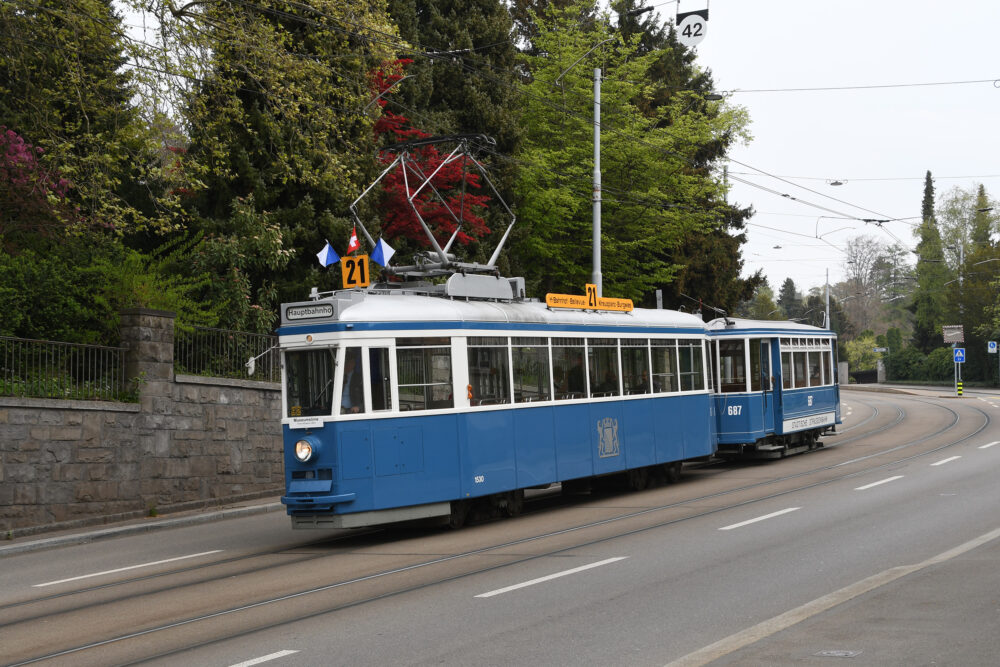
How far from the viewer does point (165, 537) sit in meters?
15.1

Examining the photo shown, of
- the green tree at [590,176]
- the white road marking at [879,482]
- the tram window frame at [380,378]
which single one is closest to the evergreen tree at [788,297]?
the green tree at [590,176]

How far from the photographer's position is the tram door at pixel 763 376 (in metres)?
23.3

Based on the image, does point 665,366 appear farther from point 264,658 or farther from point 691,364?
point 264,658

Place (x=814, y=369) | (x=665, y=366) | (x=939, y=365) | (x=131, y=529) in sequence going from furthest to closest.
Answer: (x=939, y=365) → (x=814, y=369) → (x=665, y=366) → (x=131, y=529)

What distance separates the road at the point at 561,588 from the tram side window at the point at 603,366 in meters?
1.77

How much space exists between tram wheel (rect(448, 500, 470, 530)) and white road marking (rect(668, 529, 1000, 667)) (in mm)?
6056

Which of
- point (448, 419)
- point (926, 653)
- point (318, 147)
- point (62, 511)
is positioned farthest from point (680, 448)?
point (926, 653)

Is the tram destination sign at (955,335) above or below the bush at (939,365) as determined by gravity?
above

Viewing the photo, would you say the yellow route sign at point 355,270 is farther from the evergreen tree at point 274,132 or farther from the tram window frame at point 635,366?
the tram window frame at point 635,366

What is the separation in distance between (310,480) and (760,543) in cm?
520

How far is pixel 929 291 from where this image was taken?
88.5 m

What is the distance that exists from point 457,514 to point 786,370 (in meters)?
12.4

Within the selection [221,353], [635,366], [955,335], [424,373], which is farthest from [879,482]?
[955,335]

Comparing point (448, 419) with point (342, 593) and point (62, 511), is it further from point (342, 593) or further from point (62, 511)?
point (62, 511)
